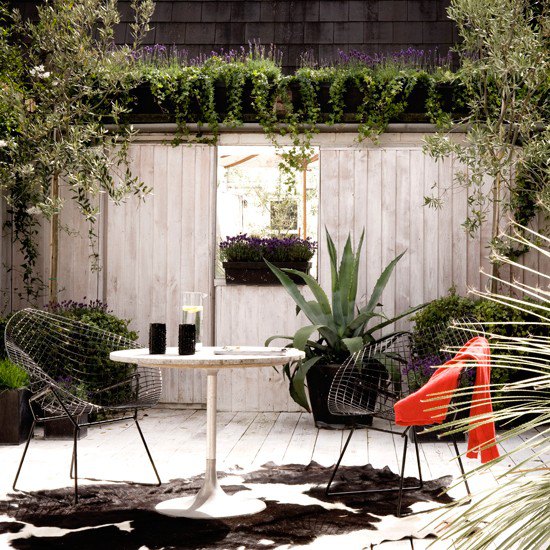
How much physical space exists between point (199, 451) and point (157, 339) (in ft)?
5.01

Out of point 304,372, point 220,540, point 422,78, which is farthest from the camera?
point 422,78

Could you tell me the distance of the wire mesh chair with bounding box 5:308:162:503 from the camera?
381 centimetres

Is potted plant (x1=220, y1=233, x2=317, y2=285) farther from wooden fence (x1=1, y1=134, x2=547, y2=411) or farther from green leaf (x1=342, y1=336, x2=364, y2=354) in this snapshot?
green leaf (x1=342, y1=336, x2=364, y2=354)

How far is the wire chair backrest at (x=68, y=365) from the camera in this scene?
390cm

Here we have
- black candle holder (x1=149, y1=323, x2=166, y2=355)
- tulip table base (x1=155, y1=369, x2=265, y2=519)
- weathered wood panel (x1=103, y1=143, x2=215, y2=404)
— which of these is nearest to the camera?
tulip table base (x1=155, y1=369, x2=265, y2=519)

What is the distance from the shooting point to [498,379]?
5602 millimetres

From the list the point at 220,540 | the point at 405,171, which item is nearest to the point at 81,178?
the point at 405,171

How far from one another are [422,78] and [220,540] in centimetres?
428

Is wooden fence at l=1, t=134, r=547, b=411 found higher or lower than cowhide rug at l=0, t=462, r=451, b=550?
higher

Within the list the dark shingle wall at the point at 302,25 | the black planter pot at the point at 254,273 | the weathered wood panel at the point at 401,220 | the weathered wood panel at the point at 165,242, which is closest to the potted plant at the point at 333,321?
the black planter pot at the point at 254,273

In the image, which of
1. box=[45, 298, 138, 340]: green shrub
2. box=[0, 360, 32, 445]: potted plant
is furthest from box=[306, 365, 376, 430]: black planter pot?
box=[0, 360, 32, 445]: potted plant

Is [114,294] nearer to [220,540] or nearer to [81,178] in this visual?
[81,178]

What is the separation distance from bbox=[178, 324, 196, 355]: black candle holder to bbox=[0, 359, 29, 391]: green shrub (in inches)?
82.1

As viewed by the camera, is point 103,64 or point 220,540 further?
point 103,64
